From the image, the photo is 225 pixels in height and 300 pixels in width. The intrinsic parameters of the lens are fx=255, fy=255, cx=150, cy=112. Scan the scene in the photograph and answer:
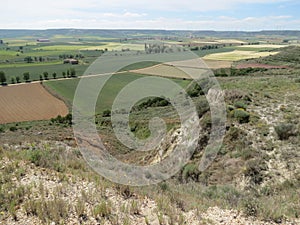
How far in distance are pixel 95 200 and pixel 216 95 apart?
559 inches

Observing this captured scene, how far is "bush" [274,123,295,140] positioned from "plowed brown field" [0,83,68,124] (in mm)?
36304

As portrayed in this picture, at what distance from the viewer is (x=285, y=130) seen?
486 inches

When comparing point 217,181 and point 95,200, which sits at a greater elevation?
point 95,200

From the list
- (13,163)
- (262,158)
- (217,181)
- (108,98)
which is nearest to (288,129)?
(262,158)

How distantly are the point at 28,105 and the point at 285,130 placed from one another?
47.9m

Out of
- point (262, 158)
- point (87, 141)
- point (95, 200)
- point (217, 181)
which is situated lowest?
point (87, 141)

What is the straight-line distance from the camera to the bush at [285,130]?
12180mm

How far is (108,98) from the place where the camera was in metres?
54.9

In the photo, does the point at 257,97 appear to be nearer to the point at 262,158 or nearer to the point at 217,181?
the point at 262,158

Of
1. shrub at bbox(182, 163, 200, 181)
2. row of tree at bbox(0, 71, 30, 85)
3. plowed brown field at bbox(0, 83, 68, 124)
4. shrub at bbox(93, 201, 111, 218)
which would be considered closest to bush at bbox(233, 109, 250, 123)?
shrub at bbox(182, 163, 200, 181)

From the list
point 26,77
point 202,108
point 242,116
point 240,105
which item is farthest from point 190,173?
point 26,77

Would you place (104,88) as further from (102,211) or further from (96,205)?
(102,211)

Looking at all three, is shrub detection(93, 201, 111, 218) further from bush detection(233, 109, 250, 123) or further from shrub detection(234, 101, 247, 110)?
shrub detection(234, 101, 247, 110)

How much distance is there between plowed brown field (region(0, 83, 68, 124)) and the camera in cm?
4229
